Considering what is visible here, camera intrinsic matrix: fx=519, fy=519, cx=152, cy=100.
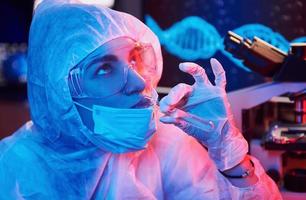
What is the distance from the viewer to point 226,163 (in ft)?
3.65

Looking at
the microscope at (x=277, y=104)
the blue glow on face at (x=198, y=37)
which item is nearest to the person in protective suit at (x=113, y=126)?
the microscope at (x=277, y=104)

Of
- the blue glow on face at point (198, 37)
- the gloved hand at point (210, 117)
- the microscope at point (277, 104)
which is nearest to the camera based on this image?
the gloved hand at point (210, 117)

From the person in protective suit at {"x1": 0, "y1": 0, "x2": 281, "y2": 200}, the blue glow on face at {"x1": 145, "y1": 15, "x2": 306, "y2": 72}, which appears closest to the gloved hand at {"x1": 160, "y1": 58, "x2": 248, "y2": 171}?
the person in protective suit at {"x1": 0, "y1": 0, "x2": 281, "y2": 200}

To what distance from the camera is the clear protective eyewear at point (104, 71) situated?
1.12 metres

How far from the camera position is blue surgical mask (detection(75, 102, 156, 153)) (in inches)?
44.5

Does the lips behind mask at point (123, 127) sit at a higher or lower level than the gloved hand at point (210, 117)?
lower

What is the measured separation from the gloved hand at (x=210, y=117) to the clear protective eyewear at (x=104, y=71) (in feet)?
0.41

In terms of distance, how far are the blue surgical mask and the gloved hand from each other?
0.09m

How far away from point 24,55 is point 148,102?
1.34 metres

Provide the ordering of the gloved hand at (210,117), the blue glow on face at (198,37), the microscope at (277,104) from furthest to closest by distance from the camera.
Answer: the blue glow on face at (198,37) < the microscope at (277,104) < the gloved hand at (210,117)

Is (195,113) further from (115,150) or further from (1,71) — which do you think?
(1,71)

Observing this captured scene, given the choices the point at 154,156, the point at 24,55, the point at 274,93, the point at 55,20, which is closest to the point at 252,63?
the point at 274,93

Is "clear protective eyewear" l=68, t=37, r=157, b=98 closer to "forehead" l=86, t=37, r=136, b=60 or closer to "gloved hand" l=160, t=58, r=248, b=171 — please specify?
"forehead" l=86, t=37, r=136, b=60

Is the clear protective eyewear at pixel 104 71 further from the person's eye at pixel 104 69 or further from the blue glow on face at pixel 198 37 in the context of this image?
the blue glow on face at pixel 198 37
